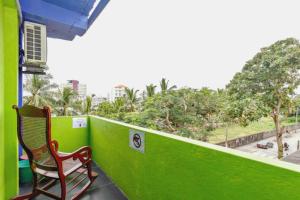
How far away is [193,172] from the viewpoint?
1.06 meters

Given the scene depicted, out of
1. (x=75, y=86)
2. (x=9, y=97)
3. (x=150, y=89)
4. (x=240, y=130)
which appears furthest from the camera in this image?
(x=75, y=86)

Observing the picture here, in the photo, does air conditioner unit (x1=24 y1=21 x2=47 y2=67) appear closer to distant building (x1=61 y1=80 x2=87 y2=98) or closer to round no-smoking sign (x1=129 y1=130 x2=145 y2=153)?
round no-smoking sign (x1=129 y1=130 x2=145 y2=153)

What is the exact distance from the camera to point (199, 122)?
41.3ft

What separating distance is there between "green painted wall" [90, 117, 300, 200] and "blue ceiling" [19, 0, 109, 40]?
1846 millimetres

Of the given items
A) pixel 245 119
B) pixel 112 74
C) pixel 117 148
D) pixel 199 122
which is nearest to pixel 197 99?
pixel 199 122

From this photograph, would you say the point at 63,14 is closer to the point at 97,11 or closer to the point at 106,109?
the point at 97,11

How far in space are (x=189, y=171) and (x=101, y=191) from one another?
1.43 meters

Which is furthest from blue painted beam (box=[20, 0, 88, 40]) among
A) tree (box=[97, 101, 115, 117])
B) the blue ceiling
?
tree (box=[97, 101, 115, 117])

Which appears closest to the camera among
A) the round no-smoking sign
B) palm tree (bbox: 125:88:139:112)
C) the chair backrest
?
the chair backrest

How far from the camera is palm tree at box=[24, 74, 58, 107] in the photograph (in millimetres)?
12042

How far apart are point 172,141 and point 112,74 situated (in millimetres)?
35780

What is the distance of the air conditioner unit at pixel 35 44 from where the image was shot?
2280 mm

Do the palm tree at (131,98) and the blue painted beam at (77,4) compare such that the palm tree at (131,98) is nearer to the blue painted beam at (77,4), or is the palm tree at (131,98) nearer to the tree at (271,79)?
the tree at (271,79)

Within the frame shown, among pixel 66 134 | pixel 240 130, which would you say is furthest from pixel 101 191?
pixel 240 130
